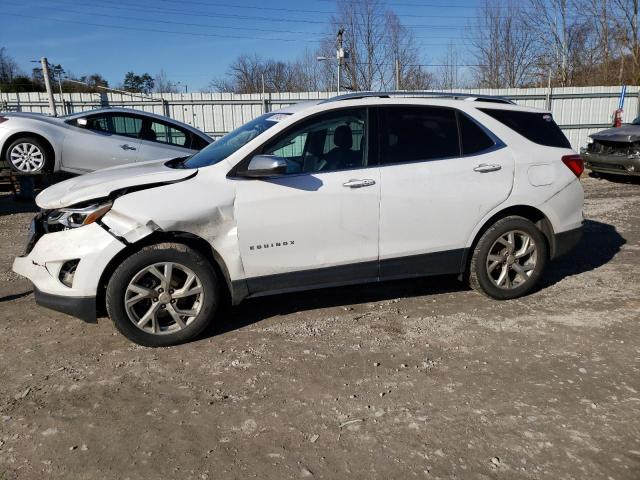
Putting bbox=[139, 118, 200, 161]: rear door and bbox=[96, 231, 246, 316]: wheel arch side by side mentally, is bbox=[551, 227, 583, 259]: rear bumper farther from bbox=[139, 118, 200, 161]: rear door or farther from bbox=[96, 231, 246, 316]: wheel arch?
bbox=[139, 118, 200, 161]: rear door

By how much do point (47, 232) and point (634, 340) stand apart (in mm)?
4336

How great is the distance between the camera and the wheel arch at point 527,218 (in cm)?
443

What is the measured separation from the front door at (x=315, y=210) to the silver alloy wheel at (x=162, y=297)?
0.43 m

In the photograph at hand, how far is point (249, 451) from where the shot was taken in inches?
102

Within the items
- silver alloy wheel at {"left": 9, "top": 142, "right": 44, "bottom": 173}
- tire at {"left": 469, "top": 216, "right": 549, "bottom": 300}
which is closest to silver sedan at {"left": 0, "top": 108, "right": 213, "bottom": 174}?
silver alloy wheel at {"left": 9, "top": 142, "right": 44, "bottom": 173}

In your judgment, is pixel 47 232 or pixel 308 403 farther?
pixel 47 232

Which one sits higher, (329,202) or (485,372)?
(329,202)

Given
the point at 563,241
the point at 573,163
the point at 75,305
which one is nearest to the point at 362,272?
the point at 563,241

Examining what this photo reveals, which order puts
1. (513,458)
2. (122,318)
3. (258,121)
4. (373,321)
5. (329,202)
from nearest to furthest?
(513,458) < (122,318) < (329,202) < (373,321) < (258,121)

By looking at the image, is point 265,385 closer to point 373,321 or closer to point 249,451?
point 249,451

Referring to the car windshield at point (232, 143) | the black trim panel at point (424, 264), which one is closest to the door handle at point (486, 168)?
the black trim panel at point (424, 264)

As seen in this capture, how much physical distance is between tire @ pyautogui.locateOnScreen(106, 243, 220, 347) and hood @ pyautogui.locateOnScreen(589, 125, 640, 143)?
1007 centimetres

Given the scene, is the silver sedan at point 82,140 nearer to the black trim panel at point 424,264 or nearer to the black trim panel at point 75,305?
the black trim panel at point 75,305

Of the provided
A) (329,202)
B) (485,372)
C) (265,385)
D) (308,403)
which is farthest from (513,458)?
(329,202)
